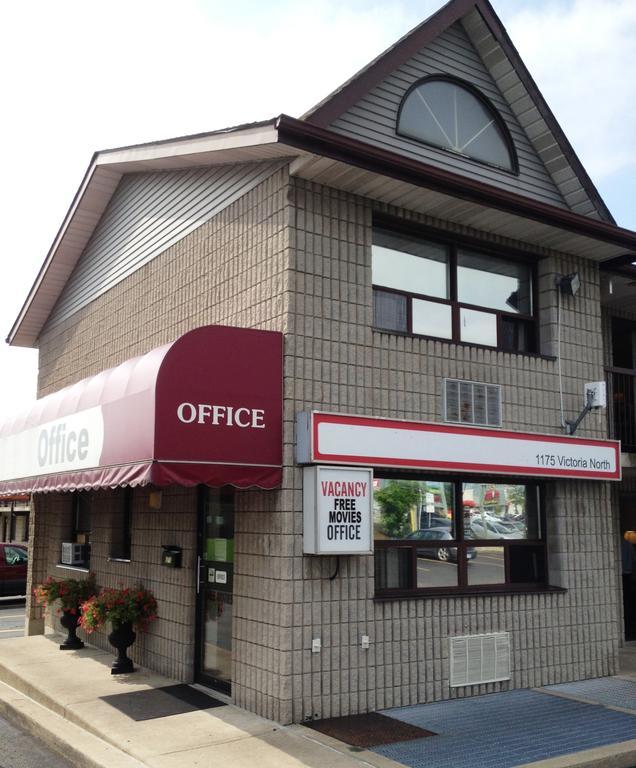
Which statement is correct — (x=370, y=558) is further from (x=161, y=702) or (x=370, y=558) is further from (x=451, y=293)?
(x=451, y=293)

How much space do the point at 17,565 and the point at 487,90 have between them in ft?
53.2

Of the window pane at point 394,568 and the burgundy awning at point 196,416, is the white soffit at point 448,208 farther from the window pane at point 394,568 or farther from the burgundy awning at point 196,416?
the window pane at point 394,568

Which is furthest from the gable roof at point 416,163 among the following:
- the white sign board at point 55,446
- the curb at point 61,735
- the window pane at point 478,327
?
the curb at point 61,735

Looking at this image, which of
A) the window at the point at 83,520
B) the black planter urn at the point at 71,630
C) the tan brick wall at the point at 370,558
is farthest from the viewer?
the window at the point at 83,520

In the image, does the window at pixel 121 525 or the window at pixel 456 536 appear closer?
the window at pixel 456 536

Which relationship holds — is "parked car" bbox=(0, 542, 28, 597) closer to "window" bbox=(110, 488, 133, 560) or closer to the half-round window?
"window" bbox=(110, 488, 133, 560)

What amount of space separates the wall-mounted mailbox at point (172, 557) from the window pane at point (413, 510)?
102 inches

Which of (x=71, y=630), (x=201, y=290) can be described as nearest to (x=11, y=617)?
(x=71, y=630)

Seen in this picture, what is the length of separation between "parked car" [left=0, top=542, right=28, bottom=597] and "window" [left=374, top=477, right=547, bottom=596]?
1429cm

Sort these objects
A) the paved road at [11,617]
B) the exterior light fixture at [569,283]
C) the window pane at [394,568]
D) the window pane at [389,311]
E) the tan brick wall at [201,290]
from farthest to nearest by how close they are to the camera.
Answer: the paved road at [11,617]
the exterior light fixture at [569,283]
the window pane at [389,311]
the window pane at [394,568]
the tan brick wall at [201,290]

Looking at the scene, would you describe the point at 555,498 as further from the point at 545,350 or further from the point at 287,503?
the point at 287,503

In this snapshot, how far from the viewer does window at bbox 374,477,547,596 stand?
905 centimetres

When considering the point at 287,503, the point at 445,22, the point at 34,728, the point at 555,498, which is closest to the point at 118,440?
the point at 287,503

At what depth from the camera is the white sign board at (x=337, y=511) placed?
799 cm
